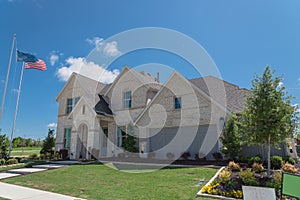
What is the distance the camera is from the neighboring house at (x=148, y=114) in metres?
16.1

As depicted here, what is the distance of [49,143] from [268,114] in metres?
21.9

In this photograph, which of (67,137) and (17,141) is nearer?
(67,137)

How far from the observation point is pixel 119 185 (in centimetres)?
850

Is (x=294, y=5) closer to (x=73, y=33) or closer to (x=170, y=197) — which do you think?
(x=170, y=197)

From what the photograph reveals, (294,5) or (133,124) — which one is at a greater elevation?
(294,5)

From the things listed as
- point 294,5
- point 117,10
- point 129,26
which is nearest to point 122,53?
point 129,26

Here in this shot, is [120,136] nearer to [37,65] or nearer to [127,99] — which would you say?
[127,99]

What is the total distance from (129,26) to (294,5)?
11.3 metres

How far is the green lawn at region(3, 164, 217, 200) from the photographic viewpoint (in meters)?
7.08

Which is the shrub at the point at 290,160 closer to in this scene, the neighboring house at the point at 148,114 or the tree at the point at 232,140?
the neighboring house at the point at 148,114

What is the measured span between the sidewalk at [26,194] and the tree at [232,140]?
978 cm

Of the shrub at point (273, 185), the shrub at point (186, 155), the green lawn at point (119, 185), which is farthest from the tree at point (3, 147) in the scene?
the shrub at point (273, 185)

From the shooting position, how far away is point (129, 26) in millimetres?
17172

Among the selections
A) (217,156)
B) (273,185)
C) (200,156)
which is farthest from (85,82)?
(273,185)
